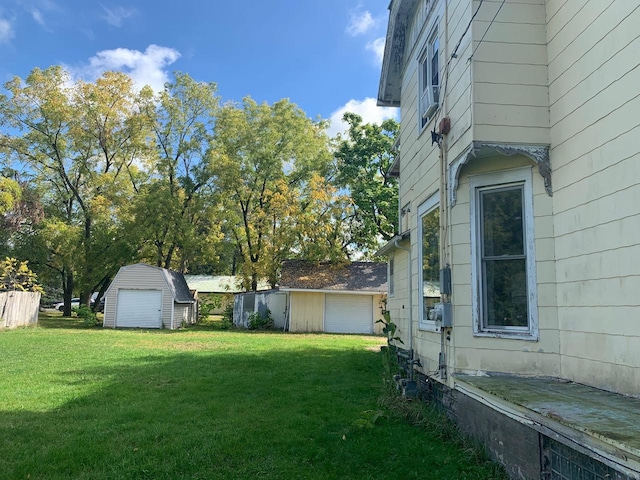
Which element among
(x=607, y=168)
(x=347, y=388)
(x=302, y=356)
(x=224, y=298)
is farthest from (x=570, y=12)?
(x=224, y=298)

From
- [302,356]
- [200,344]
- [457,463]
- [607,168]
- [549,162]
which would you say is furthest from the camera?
[200,344]

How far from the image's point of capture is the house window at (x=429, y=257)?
559 centimetres

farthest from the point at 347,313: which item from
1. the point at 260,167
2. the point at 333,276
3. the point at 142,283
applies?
the point at 260,167

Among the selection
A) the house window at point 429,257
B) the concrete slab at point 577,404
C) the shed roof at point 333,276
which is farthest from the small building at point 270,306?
the concrete slab at point 577,404

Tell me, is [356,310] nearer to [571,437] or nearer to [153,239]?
[153,239]

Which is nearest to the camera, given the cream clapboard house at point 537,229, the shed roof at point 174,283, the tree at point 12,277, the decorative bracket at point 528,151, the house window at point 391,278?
the cream clapboard house at point 537,229

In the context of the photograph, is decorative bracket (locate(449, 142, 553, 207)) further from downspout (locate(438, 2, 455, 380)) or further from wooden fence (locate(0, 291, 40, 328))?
wooden fence (locate(0, 291, 40, 328))

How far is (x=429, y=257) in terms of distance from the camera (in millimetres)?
5930

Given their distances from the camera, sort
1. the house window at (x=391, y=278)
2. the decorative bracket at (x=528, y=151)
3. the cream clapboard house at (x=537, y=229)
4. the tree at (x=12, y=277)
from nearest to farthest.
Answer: the cream clapboard house at (x=537, y=229) → the decorative bracket at (x=528, y=151) → the house window at (x=391, y=278) → the tree at (x=12, y=277)

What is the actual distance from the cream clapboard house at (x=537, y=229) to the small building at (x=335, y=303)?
16.5 meters

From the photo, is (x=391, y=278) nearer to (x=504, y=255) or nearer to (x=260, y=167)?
(x=504, y=255)

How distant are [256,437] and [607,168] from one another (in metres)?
4.24

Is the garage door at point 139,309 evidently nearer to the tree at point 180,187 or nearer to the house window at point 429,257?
the tree at point 180,187

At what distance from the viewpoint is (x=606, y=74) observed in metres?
3.66
